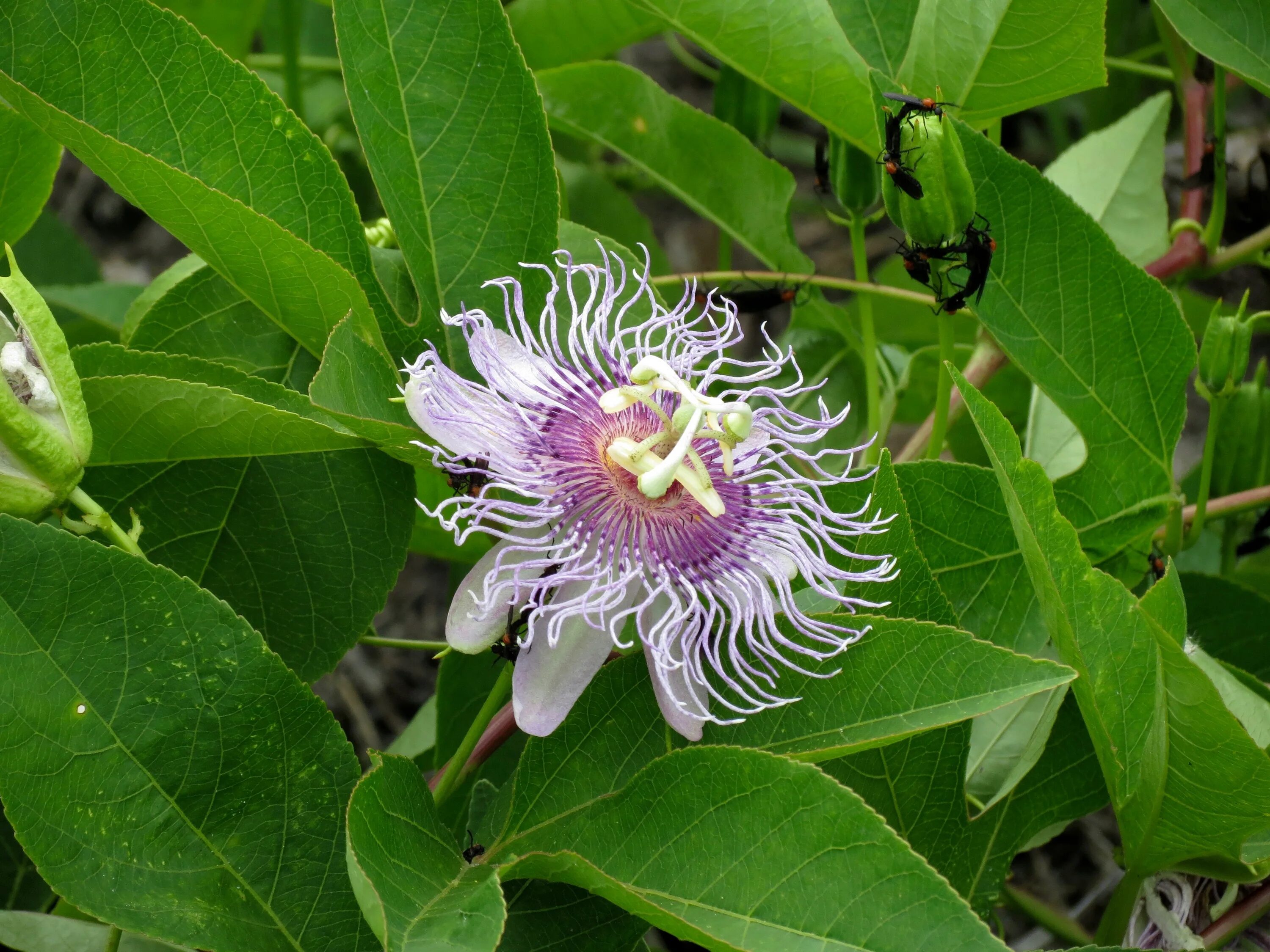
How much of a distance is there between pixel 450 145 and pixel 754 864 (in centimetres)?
53

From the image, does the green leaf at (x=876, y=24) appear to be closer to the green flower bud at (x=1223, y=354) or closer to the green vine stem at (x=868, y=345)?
the green vine stem at (x=868, y=345)

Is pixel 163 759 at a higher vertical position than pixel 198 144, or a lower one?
lower

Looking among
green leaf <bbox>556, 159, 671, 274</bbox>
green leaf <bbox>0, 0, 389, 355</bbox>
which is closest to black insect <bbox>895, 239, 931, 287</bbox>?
green leaf <bbox>0, 0, 389, 355</bbox>

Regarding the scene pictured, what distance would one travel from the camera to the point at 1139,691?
2.61 feet

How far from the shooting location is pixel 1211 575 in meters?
1.13

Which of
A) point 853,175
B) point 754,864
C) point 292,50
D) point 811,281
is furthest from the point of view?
point 292,50

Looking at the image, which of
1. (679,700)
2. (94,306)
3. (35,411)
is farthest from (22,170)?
(679,700)

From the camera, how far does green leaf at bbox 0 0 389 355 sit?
801mm

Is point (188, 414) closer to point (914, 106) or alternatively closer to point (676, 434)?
point (676, 434)

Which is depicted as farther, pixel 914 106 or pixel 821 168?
pixel 821 168

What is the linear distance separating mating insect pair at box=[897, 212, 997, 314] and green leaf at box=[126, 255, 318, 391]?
0.45 metres

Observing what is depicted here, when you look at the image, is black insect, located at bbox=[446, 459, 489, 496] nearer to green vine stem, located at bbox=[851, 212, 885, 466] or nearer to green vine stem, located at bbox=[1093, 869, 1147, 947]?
green vine stem, located at bbox=[851, 212, 885, 466]

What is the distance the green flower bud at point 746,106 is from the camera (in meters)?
1.34

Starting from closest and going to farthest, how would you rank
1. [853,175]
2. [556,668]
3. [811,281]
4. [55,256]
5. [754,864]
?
[754,864]
[556,668]
[853,175]
[811,281]
[55,256]
